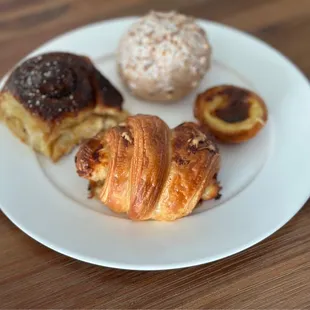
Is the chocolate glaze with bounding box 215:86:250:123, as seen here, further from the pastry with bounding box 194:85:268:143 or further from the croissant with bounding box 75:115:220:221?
the croissant with bounding box 75:115:220:221

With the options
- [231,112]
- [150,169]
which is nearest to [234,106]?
[231,112]

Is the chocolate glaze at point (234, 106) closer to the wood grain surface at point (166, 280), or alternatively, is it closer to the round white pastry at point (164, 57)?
the round white pastry at point (164, 57)

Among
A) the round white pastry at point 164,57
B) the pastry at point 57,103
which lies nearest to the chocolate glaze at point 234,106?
the round white pastry at point 164,57

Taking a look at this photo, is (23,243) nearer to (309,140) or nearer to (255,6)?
(309,140)

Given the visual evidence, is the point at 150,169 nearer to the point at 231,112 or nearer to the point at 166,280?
the point at 166,280

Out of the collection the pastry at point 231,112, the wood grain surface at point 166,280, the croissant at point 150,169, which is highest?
the croissant at point 150,169

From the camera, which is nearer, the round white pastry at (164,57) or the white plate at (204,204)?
the white plate at (204,204)
